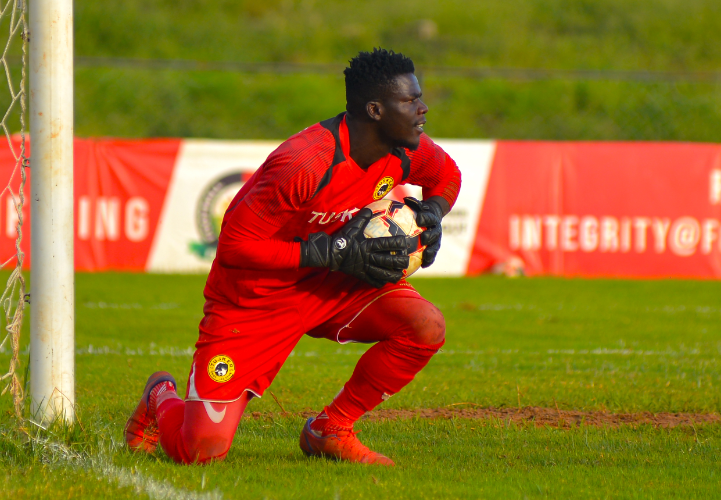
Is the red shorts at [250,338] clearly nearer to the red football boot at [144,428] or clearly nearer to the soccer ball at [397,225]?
the soccer ball at [397,225]

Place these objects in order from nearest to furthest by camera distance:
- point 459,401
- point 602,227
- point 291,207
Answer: point 291,207, point 459,401, point 602,227

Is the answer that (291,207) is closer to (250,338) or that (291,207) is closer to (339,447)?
(250,338)

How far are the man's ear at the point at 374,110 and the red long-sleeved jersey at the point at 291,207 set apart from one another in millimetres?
147

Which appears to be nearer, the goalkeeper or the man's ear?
the goalkeeper

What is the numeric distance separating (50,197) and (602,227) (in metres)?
10.8

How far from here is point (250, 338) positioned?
162 inches

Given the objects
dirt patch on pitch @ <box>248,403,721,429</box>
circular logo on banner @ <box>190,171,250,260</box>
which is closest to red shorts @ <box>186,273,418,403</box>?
dirt patch on pitch @ <box>248,403,721,429</box>

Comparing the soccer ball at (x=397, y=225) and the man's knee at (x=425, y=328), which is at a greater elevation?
the soccer ball at (x=397, y=225)

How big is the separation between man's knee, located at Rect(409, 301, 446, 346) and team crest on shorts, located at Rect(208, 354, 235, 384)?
0.88 meters

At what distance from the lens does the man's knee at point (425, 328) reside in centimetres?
Result: 421

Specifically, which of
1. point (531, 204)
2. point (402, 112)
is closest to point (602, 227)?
point (531, 204)

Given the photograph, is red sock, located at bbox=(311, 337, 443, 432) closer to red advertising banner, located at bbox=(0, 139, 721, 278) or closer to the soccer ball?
the soccer ball

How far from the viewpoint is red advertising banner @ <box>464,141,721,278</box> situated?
44.0 feet

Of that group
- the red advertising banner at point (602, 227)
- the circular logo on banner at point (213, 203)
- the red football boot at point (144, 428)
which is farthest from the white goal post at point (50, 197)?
the red advertising banner at point (602, 227)
